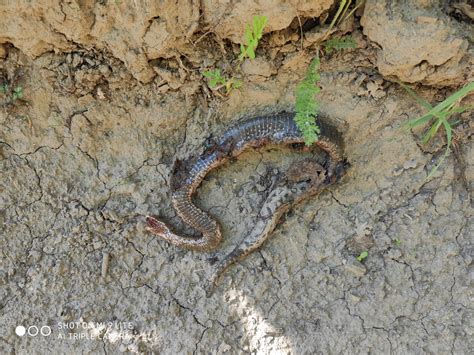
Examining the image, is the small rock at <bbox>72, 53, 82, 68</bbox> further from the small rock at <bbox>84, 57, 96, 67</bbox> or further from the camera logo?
the camera logo

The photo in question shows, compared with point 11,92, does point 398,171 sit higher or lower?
higher

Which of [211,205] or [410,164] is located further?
[211,205]

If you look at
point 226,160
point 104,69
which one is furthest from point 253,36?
point 104,69

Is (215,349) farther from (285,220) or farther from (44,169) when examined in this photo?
(44,169)

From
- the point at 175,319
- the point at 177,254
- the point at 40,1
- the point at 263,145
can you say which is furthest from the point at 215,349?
the point at 40,1

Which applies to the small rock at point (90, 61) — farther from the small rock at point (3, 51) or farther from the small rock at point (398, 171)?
the small rock at point (398, 171)

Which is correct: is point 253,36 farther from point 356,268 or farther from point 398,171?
point 356,268

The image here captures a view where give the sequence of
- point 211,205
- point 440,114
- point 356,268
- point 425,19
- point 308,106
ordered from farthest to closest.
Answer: point 211,205, point 356,268, point 308,106, point 440,114, point 425,19

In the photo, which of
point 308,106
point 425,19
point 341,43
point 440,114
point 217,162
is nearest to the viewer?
point 425,19
